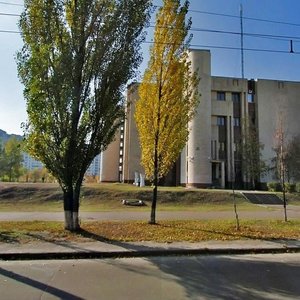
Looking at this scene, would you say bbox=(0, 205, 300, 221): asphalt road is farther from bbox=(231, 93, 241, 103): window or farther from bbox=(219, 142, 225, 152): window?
bbox=(231, 93, 241, 103): window

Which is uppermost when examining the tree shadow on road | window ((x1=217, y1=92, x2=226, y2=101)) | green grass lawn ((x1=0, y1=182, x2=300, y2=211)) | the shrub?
window ((x1=217, y1=92, x2=226, y2=101))

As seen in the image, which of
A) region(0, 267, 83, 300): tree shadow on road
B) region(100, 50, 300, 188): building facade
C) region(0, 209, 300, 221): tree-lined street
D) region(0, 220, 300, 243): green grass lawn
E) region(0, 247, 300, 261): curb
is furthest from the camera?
region(100, 50, 300, 188): building facade

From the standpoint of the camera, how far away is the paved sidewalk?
28.9 ft

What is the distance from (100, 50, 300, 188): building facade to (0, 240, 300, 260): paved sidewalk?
3774 centimetres

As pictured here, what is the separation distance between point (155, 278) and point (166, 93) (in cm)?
1004

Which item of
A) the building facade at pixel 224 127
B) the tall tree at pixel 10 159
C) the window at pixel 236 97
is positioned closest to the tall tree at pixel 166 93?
the building facade at pixel 224 127

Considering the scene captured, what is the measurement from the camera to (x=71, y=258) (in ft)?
28.6

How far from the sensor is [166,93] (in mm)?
15617

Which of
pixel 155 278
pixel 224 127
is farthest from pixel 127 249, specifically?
pixel 224 127

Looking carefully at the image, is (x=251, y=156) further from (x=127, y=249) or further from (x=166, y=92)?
(x=127, y=249)

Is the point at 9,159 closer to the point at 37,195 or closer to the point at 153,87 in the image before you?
the point at 37,195

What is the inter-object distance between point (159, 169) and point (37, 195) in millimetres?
15924

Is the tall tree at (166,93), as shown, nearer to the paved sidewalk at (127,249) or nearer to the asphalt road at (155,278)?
the paved sidewalk at (127,249)

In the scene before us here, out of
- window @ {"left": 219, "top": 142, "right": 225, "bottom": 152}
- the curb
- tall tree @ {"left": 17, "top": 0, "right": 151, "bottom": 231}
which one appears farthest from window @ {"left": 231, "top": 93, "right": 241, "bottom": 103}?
the curb
